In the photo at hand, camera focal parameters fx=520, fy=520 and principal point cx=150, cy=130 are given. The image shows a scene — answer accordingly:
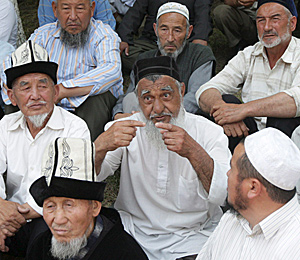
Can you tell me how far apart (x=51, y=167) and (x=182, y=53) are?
113 inches

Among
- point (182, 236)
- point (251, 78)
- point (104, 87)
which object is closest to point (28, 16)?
point (104, 87)

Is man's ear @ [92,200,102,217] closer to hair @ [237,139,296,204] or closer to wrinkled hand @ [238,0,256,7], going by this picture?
hair @ [237,139,296,204]

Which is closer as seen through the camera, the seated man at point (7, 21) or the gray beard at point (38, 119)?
the gray beard at point (38, 119)

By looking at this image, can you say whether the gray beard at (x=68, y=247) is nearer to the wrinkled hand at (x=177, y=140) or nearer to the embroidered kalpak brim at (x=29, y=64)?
the wrinkled hand at (x=177, y=140)

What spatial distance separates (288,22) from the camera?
495 cm

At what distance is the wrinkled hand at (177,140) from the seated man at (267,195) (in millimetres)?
668

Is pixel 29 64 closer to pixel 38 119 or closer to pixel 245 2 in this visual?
pixel 38 119

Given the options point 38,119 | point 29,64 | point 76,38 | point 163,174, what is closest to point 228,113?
point 163,174

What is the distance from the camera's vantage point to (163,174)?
3.89 meters

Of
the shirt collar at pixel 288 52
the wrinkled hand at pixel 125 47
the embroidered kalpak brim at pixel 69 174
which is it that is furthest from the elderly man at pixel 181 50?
the embroidered kalpak brim at pixel 69 174

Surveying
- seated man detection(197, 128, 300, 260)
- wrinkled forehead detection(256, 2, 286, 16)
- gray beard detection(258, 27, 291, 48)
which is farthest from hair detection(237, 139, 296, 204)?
wrinkled forehead detection(256, 2, 286, 16)

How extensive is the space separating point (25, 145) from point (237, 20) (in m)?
3.78

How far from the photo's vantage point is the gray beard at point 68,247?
10.2 ft

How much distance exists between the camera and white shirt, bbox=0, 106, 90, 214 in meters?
4.11
